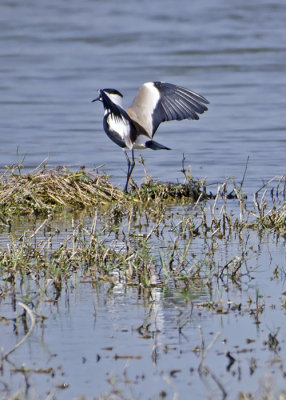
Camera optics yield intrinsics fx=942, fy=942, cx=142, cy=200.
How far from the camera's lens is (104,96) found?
25.2 ft

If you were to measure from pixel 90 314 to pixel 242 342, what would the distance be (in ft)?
3.00

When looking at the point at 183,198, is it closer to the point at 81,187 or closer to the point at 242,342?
the point at 81,187

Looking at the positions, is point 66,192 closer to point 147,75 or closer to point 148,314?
point 148,314

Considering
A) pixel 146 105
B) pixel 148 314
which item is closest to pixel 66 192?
pixel 146 105

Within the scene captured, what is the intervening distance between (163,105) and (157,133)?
361 cm

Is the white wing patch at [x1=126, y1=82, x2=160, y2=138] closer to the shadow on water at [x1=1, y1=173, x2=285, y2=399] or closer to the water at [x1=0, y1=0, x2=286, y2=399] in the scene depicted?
the water at [x1=0, y1=0, x2=286, y2=399]

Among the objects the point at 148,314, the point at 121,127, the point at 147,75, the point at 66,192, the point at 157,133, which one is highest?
the point at 147,75

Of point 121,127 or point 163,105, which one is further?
point 163,105

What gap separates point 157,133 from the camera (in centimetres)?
1284

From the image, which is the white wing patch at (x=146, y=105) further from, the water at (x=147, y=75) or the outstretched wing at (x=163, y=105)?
the water at (x=147, y=75)

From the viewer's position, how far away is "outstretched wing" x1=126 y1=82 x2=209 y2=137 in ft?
30.1

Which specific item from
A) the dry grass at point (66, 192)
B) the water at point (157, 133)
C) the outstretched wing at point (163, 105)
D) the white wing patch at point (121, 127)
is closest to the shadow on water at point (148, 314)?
the water at point (157, 133)

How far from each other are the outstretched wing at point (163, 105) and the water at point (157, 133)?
32.4 inches

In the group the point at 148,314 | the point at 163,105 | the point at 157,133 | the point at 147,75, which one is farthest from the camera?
the point at 147,75
